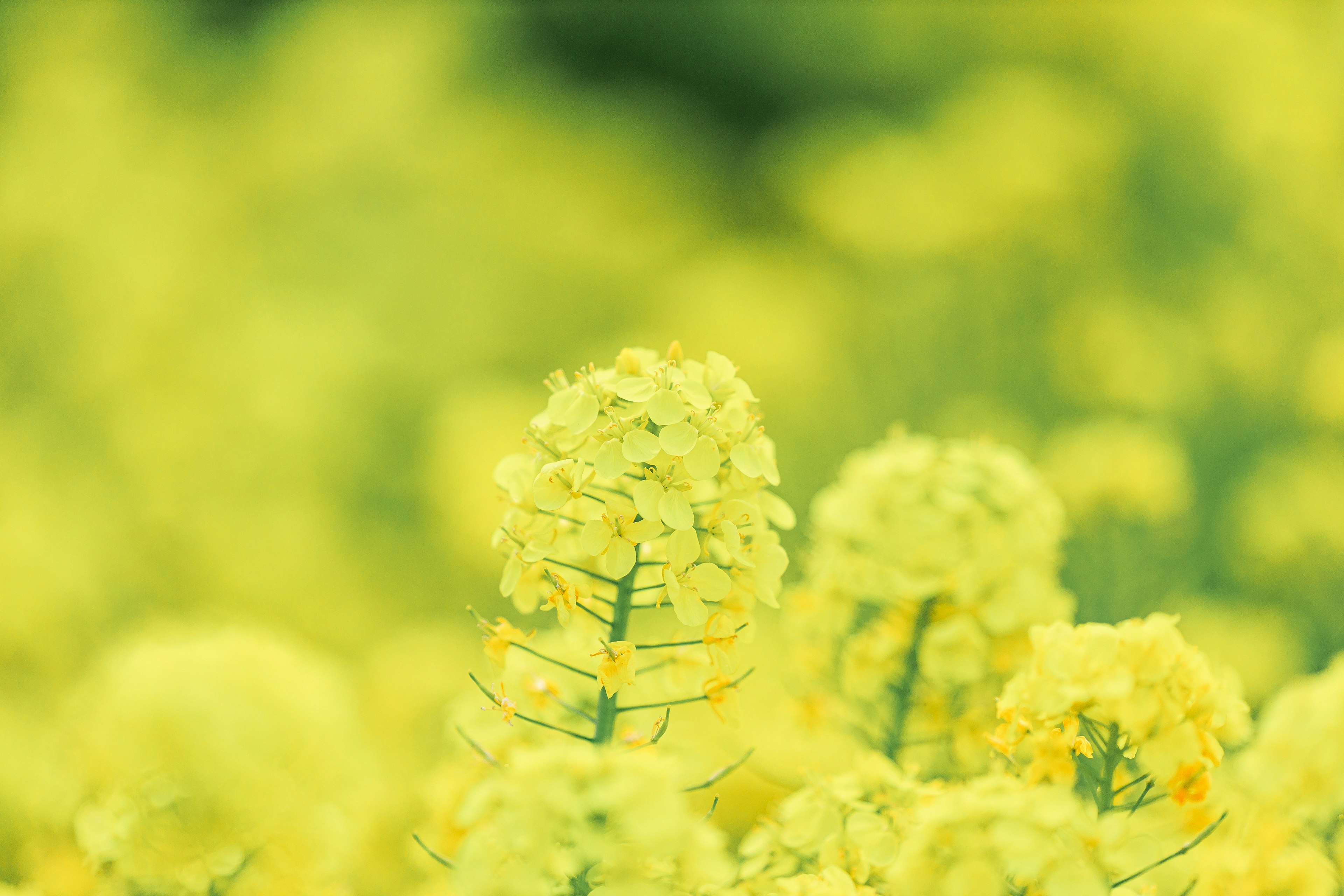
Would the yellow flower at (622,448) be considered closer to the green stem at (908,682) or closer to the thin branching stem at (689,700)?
the thin branching stem at (689,700)

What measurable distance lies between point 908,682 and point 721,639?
0.86 ft

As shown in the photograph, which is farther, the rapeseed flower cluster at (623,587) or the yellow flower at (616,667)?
the yellow flower at (616,667)

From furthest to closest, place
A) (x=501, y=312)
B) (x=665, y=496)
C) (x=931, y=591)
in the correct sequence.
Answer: (x=501, y=312) < (x=931, y=591) < (x=665, y=496)

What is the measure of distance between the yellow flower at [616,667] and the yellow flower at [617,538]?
0.14 ft

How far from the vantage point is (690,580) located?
589 millimetres

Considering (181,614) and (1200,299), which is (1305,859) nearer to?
(181,614)

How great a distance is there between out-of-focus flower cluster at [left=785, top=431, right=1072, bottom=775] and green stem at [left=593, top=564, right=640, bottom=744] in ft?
0.78

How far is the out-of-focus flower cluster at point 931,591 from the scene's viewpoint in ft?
2.49

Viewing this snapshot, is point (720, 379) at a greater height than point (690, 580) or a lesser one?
greater

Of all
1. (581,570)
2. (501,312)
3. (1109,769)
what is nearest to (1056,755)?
(1109,769)

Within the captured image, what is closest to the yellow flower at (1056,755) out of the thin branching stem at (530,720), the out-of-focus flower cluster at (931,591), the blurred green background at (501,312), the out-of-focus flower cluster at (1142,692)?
the out-of-focus flower cluster at (1142,692)

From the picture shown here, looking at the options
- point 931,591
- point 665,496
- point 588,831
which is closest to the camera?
point 588,831

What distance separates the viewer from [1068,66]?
3770 millimetres

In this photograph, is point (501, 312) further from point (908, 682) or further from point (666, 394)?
point (666, 394)
